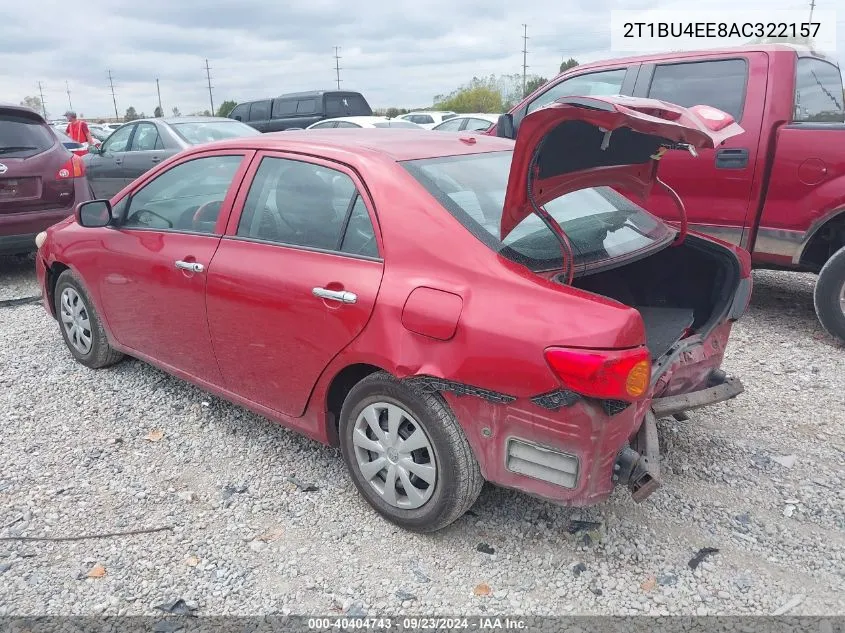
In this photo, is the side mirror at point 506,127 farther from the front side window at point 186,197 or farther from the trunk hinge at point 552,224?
the trunk hinge at point 552,224

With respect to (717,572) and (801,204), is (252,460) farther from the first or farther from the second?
(801,204)

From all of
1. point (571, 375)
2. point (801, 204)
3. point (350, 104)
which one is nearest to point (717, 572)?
point (571, 375)

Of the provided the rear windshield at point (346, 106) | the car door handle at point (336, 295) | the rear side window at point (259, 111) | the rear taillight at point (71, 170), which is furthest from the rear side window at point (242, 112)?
the car door handle at point (336, 295)

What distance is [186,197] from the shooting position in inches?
148

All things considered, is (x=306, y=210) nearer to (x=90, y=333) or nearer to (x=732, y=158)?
(x=90, y=333)

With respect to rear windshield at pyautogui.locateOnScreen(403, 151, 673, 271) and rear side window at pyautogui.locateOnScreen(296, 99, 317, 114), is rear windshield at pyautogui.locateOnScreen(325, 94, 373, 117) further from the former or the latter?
rear windshield at pyautogui.locateOnScreen(403, 151, 673, 271)

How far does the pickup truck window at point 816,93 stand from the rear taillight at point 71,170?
6700mm

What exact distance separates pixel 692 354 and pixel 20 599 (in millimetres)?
2884

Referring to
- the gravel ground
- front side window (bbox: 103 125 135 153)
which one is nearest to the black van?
front side window (bbox: 103 125 135 153)

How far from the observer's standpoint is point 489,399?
247 centimetres

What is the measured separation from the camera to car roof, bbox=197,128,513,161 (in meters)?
3.08

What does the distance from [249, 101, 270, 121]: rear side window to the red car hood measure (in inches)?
731

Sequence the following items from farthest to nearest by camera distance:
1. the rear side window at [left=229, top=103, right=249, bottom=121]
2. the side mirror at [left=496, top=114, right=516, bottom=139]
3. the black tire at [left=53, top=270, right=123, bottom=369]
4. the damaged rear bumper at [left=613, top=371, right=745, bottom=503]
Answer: the rear side window at [left=229, top=103, right=249, bottom=121], the side mirror at [left=496, top=114, right=516, bottom=139], the black tire at [left=53, top=270, right=123, bottom=369], the damaged rear bumper at [left=613, top=371, right=745, bottom=503]

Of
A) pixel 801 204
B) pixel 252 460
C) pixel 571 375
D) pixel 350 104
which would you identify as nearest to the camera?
pixel 571 375
